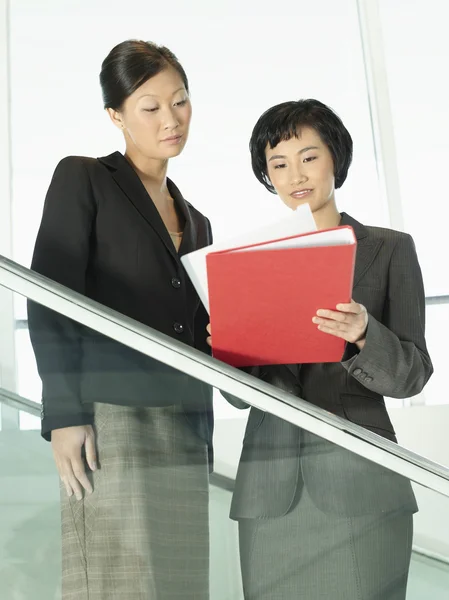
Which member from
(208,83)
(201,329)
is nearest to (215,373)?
(201,329)

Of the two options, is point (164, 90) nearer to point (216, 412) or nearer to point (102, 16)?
point (216, 412)

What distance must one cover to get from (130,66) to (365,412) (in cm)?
89

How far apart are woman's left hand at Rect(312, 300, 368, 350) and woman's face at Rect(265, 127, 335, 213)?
446mm

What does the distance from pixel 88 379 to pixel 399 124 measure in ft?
12.3

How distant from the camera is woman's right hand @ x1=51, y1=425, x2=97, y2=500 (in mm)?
1336

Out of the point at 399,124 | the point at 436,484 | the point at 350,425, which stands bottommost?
the point at 436,484

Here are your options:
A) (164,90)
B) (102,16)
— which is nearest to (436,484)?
(164,90)

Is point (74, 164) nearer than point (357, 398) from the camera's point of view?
No

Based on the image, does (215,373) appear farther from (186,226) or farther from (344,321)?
(186,226)

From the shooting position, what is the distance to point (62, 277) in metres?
1.59

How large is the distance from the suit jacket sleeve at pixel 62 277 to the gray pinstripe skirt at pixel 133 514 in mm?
A: 60

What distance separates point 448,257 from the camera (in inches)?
183

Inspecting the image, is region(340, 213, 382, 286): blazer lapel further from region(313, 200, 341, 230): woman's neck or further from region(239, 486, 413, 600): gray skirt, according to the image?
region(239, 486, 413, 600): gray skirt

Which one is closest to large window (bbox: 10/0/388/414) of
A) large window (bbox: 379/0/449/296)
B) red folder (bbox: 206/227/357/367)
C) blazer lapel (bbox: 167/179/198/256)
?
large window (bbox: 379/0/449/296)
